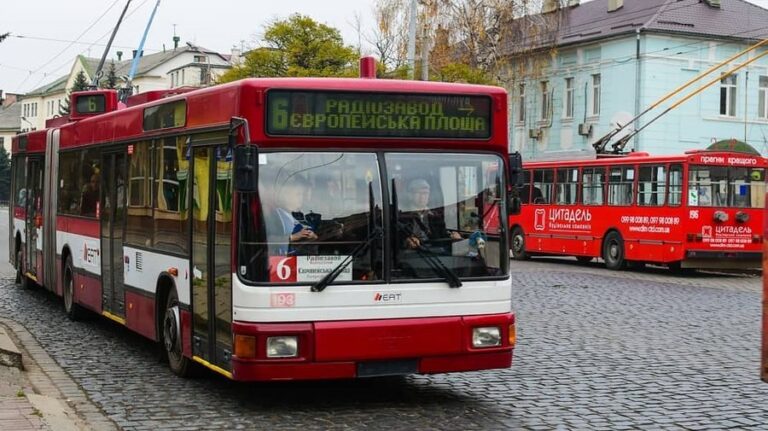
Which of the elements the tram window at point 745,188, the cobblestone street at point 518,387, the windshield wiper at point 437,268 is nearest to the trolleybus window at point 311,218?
the windshield wiper at point 437,268

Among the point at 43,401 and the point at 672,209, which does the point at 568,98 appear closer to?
the point at 672,209

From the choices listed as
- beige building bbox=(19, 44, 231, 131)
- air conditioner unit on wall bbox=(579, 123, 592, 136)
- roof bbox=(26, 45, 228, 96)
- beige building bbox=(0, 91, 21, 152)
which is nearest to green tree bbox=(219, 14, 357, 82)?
air conditioner unit on wall bbox=(579, 123, 592, 136)

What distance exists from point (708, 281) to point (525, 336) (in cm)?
1269

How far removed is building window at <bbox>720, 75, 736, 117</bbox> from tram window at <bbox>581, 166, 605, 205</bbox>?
880 inches

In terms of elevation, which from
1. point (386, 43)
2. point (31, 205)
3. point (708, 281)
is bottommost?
point (708, 281)

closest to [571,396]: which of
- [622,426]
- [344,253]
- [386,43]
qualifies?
[622,426]

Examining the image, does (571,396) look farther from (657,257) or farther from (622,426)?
(657,257)

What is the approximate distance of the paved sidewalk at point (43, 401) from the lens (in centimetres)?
787

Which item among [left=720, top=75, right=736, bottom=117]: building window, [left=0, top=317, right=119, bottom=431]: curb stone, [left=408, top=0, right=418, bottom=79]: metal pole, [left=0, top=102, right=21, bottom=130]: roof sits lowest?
[left=0, top=317, right=119, bottom=431]: curb stone

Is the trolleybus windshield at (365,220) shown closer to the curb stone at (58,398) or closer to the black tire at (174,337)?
the curb stone at (58,398)

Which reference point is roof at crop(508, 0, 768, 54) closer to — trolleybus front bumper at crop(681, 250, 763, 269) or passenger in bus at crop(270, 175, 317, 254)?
trolleybus front bumper at crop(681, 250, 763, 269)

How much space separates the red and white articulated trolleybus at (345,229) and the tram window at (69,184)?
5.25 metres

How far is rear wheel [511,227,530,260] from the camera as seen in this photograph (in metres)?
32.8

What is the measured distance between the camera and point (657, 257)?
26.7m
